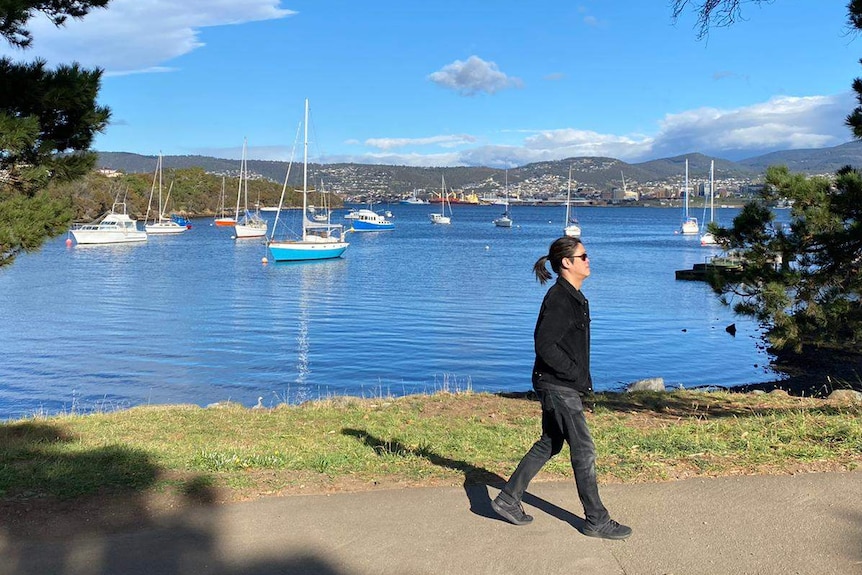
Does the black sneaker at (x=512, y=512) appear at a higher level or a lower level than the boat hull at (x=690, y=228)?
lower

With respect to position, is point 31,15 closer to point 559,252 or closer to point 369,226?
point 559,252

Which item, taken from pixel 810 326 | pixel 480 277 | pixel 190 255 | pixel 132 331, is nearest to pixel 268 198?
pixel 190 255

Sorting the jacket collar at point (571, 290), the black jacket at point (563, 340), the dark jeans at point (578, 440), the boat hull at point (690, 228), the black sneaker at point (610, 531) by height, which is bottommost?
the black sneaker at point (610, 531)

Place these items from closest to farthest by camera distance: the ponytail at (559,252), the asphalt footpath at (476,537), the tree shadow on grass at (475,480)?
the asphalt footpath at (476,537) < the ponytail at (559,252) < the tree shadow on grass at (475,480)

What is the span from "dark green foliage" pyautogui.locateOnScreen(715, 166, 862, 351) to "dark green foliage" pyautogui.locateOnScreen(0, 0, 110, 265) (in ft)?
31.9

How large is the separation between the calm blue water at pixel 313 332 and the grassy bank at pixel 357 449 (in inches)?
239

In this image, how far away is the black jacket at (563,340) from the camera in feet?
15.6

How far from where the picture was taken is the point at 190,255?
2410 inches

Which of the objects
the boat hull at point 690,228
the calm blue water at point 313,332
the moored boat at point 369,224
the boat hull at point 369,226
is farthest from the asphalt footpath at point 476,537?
the boat hull at point 369,226

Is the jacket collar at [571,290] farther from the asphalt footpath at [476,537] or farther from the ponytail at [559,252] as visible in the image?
the asphalt footpath at [476,537]

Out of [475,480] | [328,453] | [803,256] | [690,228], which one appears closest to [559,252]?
[475,480]

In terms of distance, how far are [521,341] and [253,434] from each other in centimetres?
1550

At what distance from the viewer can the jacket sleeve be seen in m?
4.73

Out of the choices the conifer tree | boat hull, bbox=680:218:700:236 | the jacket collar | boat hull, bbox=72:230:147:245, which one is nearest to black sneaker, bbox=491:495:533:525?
the jacket collar
